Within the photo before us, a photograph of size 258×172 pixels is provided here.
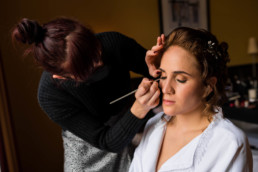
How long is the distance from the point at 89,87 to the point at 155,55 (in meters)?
0.41

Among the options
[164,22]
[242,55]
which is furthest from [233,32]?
[164,22]

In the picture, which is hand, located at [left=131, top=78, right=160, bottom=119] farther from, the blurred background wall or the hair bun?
the blurred background wall

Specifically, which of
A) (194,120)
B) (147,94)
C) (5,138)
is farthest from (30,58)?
(194,120)

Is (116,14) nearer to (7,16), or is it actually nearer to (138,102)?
(7,16)

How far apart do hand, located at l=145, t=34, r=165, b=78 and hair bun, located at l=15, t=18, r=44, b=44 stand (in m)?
0.54

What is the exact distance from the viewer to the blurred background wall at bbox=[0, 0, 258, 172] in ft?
7.62

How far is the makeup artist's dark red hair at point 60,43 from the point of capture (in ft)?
3.01

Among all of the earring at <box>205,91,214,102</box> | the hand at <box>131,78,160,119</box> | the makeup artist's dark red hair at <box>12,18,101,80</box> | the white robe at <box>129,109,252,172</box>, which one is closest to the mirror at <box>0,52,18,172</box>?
the makeup artist's dark red hair at <box>12,18,101,80</box>

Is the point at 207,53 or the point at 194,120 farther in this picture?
the point at 194,120

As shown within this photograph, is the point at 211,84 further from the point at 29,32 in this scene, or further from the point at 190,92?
the point at 29,32

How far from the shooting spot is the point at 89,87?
1.19 meters

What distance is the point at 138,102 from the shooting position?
3.21 feet

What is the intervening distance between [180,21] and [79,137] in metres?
2.97

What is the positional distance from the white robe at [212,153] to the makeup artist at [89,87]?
17 centimetres
